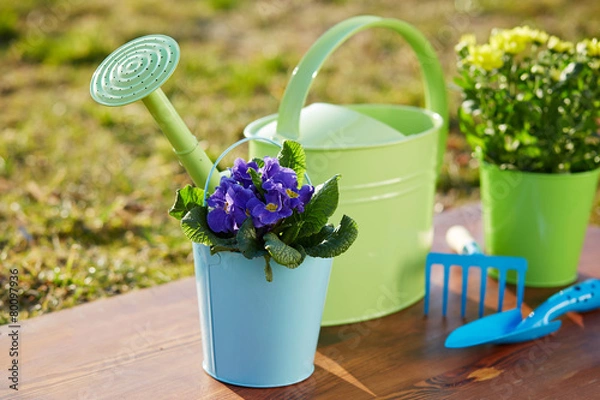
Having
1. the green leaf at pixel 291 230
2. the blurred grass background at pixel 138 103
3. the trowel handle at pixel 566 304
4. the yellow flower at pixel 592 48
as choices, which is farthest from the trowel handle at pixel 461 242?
the green leaf at pixel 291 230

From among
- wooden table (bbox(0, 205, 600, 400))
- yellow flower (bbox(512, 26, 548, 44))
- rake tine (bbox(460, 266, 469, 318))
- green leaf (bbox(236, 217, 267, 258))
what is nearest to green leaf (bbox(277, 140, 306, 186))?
green leaf (bbox(236, 217, 267, 258))

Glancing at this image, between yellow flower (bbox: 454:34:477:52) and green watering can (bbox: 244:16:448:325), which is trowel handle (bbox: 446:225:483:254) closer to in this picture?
green watering can (bbox: 244:16:448:325)

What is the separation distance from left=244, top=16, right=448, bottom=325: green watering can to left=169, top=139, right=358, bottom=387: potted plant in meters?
0.17

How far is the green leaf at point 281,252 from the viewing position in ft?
3.31

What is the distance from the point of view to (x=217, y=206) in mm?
1056

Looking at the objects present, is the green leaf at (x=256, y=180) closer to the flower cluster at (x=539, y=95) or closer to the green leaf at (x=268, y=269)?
the green leaf at (x=268, y=269)

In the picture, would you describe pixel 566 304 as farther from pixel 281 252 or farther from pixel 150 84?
pixel 150 84

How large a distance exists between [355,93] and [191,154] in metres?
1.83

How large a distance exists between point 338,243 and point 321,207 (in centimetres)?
5

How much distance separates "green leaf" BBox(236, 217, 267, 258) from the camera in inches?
40.4

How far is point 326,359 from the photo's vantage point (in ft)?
4.08

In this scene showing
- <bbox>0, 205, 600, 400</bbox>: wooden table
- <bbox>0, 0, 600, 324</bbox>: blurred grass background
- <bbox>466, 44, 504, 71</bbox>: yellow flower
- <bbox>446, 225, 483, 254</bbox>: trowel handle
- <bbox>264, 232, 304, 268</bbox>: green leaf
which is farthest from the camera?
<bbox>0, 0, 600, 324</bbox>: blurred grass background

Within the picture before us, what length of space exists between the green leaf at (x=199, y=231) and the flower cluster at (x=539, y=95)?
0.58 meters

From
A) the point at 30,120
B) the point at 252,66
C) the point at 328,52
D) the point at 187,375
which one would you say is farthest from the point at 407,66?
the point at 187,375
